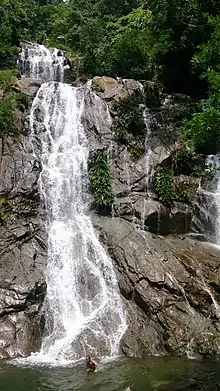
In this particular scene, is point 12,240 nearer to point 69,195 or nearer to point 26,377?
point 69,195

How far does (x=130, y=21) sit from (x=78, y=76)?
7415mm

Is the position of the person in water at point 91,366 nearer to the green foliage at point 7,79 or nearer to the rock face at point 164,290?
the rock face at point 164,290

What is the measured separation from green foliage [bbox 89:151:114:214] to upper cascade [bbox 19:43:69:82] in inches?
422

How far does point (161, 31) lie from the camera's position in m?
25.5

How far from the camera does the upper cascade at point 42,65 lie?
29122 mm

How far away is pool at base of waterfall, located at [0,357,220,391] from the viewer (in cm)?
1047

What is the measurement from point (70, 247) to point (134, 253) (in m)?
2.55

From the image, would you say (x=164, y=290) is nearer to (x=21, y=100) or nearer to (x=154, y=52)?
(x=21, y=100)

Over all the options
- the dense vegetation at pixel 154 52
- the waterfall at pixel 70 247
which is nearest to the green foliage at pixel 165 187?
the dense vegetation at pixel 154 52

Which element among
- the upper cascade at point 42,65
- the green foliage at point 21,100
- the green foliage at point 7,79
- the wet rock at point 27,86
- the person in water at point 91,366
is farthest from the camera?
the upper cascade at point 42,65

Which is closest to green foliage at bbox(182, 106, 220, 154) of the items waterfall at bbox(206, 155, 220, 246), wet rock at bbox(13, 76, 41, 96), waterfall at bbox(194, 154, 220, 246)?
waterfall at bbox(206, 155, 220, 246)

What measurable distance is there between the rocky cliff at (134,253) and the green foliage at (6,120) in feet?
1.41

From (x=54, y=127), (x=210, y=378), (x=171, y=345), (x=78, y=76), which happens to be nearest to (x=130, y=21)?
(x=78, y=76)

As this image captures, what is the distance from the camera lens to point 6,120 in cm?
1995
